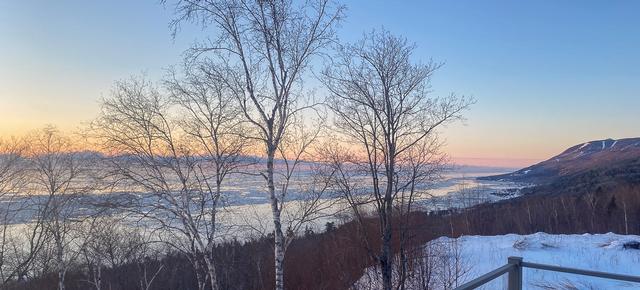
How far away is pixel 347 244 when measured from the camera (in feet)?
93.5

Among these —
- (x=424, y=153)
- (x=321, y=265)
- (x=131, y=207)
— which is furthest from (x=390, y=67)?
(x=321, y=265)

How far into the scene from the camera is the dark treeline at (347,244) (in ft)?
85.4

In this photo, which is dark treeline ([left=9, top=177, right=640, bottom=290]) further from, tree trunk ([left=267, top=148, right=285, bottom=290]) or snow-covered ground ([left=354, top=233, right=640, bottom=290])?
tree trunk ([left=267, top=148, right=285, bottom=290])

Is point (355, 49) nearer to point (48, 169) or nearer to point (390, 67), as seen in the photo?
point (390, 67)

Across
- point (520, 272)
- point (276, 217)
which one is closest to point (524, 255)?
point (276, 217)

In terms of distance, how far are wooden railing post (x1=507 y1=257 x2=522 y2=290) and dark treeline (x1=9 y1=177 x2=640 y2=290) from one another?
16732mm

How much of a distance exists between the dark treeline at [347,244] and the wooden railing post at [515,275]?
1673cm

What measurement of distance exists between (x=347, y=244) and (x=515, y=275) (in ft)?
81.4

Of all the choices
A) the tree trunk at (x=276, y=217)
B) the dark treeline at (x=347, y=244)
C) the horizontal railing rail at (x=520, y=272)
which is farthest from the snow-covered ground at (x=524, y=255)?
the horizontal railing rail at (x=520, y=272)

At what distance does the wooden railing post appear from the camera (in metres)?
4.18

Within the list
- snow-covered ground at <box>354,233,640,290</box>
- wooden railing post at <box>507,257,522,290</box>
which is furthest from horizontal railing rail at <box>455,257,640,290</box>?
snow-covered ground at <box>354,233,640,290</box>

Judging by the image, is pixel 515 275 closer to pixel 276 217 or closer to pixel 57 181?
pixel 276 217

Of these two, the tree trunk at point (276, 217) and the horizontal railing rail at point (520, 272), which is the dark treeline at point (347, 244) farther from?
the horizontal railing rail at point (520, 272)

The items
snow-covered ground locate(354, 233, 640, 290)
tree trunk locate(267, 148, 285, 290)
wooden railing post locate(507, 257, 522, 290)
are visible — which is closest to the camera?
wooden railing post locate(507, 257, 522, 290)
